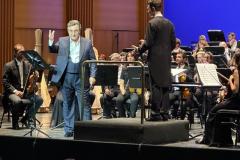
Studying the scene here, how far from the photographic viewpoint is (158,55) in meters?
8.12

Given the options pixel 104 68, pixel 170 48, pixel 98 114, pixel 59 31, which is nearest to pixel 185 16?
pixel 59 31

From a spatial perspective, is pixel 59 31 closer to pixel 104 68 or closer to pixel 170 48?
pixel 104 68

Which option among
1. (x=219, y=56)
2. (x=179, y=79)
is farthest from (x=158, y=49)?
(x=219, y=56)

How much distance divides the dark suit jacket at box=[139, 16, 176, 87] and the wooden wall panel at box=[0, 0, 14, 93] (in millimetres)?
8532

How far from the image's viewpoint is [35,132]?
999 cm

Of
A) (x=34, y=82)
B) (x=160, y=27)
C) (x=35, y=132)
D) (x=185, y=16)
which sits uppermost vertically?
(x=185, y=16)

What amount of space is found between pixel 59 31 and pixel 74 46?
7.97 m

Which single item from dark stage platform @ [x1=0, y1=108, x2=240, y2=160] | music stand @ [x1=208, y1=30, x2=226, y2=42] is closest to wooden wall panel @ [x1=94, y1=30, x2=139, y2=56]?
music stand @ [x1=208, y1=30, x2=226, y2=42]

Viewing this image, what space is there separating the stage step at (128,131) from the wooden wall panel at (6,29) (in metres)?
8.57

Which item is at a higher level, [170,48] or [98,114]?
[170,48]

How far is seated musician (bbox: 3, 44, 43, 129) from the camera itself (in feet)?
34.7

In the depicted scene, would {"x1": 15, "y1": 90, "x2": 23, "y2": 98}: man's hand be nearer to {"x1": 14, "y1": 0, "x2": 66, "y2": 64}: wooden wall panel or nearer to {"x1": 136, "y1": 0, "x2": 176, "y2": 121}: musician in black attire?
{"x1": 136, "y1": 0, "x2": 176, "y2": 121}: musician in black attire

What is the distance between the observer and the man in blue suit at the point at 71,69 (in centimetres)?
938

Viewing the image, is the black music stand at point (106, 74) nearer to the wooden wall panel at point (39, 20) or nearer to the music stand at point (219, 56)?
the music stand at point (219, 56)
